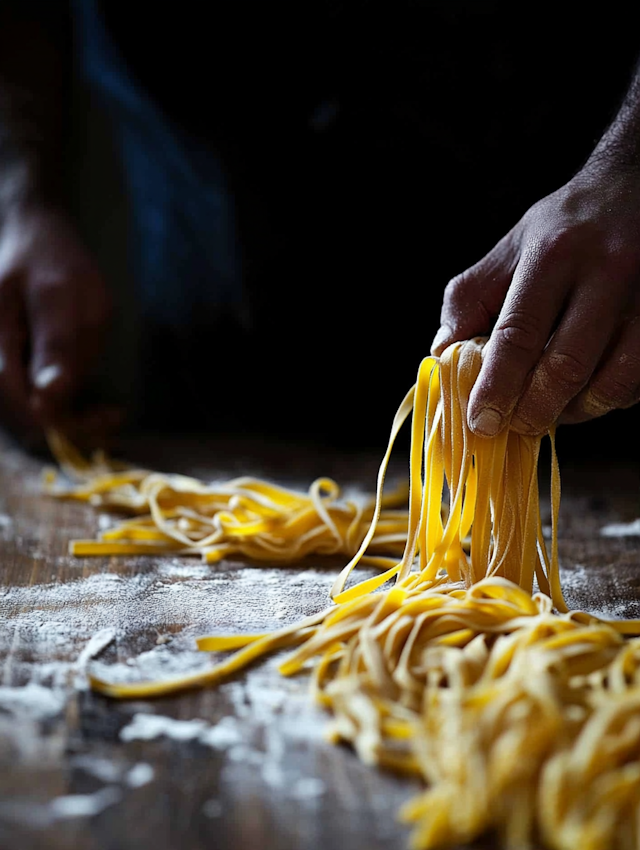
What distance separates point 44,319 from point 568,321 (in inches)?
71.1

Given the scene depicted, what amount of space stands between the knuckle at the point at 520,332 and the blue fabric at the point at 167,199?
162 centimetres

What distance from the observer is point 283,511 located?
201 centimetres

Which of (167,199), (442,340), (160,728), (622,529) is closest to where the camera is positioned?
(160,728)

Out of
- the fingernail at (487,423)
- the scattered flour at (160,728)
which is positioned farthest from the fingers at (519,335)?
the scattered flour at (160,728)

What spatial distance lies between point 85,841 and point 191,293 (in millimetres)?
2379

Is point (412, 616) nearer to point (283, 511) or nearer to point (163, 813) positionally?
point (163, 813)

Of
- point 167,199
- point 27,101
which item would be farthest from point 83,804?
point 27,101

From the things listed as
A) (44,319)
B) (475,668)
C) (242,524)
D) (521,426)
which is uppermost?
(521,426)

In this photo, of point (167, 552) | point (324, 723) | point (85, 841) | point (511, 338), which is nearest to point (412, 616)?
point (324, 723)

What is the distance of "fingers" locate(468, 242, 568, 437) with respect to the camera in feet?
4.74

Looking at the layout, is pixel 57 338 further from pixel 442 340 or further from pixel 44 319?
pixel 442 340

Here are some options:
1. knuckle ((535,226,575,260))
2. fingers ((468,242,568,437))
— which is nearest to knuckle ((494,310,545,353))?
fingers ((468,242,568,437))

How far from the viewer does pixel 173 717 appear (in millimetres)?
1229

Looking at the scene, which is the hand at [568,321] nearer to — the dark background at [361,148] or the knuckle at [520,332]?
the knuckle at [520,332]
